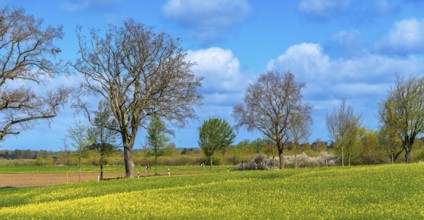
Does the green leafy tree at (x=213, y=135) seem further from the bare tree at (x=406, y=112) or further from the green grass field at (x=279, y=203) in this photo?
the green grass field at (x=279, y=203)

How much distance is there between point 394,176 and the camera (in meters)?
23.9

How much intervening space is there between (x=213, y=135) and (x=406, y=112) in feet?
109

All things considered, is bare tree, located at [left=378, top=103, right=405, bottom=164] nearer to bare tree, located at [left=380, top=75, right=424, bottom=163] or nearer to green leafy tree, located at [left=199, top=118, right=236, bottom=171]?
bare tree, located at [left=380, top=75, right=424, bottom=163]

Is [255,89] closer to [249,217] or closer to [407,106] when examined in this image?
[407,106]

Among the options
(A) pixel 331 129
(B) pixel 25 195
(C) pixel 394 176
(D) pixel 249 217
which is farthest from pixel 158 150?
(D) pixel 249 217

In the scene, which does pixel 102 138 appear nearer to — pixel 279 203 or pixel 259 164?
pixel 259 164

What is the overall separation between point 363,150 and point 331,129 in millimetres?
10765

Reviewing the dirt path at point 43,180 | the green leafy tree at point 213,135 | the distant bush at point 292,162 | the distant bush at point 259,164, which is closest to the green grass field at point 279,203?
the dirt path at point 43,180

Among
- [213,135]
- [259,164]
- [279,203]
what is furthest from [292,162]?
[279,203]

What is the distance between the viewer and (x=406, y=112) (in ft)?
192

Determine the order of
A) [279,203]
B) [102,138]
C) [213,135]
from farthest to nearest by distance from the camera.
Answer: [213,135]
[102,138]
[279,203]

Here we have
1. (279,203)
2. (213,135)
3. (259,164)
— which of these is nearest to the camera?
(279,203)

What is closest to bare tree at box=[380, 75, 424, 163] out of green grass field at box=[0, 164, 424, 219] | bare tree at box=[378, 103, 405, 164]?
bare tree at box=[378, 103, 405, 164]

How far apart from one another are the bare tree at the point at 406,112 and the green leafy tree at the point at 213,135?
29005mm
